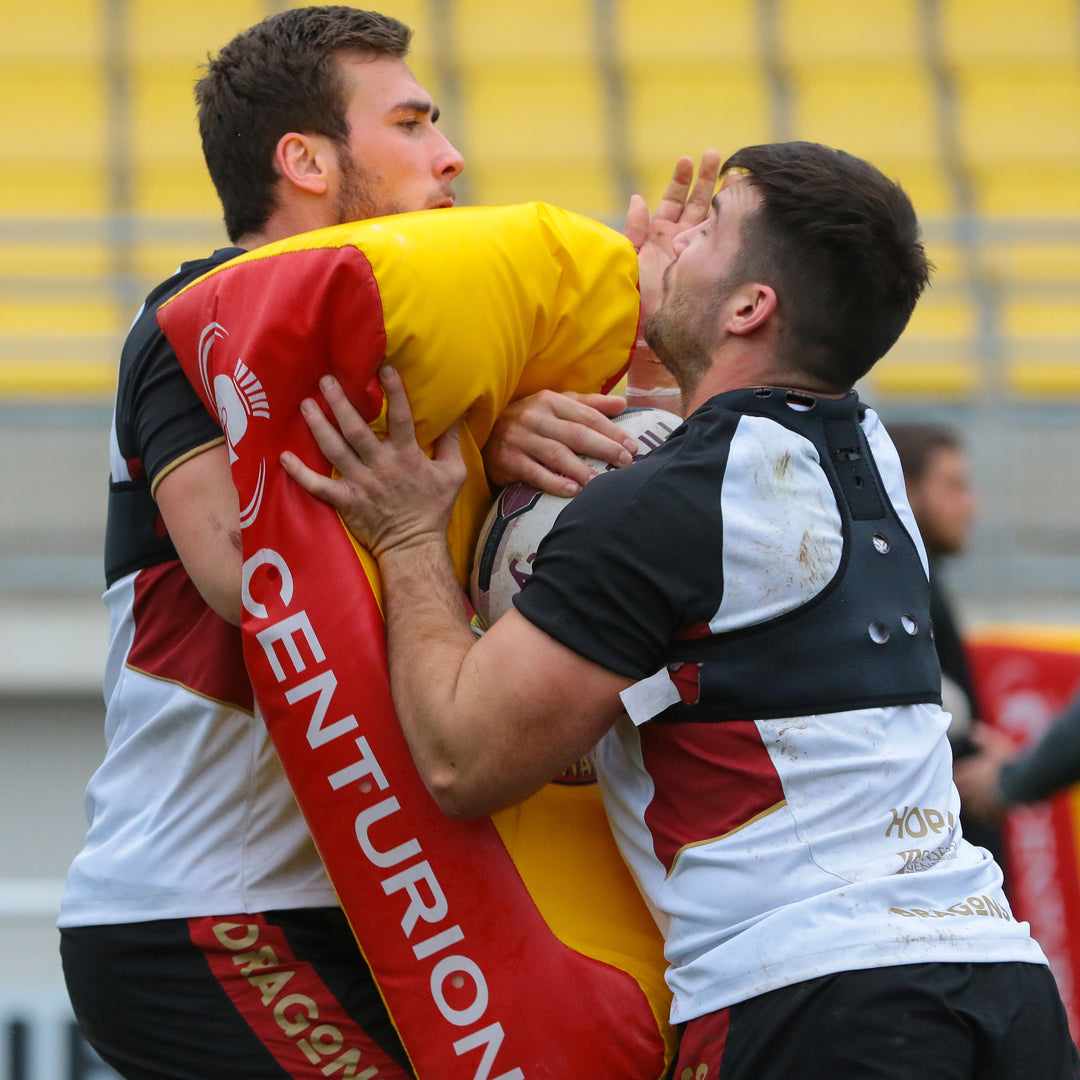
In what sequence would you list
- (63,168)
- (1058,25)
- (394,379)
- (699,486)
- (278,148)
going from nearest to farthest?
(699,486) → (394,379) → (278,148) → (63,168) → (1058,25)

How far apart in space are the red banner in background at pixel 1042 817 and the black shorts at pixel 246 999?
250 centimetres

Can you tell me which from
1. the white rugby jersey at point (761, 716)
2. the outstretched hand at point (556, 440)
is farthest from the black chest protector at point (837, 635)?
the outstretched hand at point (556, 440)

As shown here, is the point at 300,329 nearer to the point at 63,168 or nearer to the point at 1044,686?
the point at 1044,686

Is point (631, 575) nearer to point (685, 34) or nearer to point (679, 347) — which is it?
point (679, 347)

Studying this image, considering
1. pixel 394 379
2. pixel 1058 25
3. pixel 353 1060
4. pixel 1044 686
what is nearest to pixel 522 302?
pixel 394 379

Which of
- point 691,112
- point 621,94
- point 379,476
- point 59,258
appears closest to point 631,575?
point 379,476

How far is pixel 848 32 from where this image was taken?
9.14m

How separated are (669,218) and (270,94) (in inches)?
27.0

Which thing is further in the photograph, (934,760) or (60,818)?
(60,818)

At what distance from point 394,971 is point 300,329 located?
2.80ft

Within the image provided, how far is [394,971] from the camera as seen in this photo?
1.91 meters

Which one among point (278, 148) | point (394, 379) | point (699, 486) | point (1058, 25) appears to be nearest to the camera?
point (699, 486)

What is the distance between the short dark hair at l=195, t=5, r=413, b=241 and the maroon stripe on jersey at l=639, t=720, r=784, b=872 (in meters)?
1.13

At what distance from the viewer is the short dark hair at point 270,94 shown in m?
2.36
